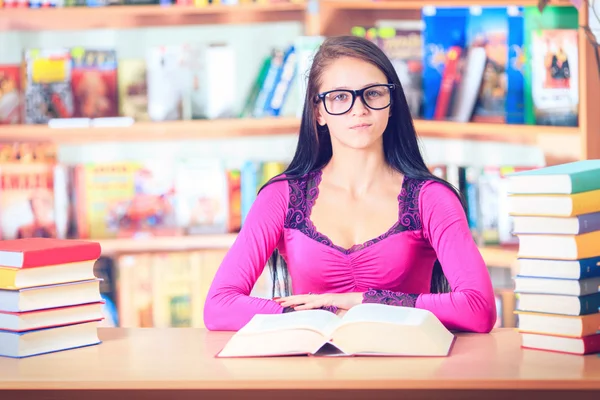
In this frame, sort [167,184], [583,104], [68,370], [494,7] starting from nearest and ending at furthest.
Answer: [68,370] → [583,104] → [494,7] → [167,184]

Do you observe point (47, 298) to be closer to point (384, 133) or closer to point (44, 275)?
point (44, 275)

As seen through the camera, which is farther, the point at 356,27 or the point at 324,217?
the point at 356,27

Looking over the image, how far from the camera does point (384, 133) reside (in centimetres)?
227

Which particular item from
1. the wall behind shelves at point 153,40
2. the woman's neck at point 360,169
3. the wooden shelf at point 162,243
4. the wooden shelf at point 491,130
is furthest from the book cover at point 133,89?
the woman's neck at point 360,169

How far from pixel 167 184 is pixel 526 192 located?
2.28 m

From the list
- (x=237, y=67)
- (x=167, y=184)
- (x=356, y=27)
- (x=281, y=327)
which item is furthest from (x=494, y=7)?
(x=281, y=327)

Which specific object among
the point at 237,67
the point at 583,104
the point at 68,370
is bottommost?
the point at 68,370

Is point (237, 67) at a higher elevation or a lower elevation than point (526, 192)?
higher

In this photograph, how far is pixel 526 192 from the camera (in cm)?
163

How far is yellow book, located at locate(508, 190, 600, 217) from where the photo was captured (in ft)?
5.21

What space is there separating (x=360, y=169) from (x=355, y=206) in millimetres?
92

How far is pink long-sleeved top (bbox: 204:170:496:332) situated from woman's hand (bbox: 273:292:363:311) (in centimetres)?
8

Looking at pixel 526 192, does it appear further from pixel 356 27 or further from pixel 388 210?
pixel 356 27

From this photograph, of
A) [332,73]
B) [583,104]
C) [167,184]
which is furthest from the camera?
[167,184]
